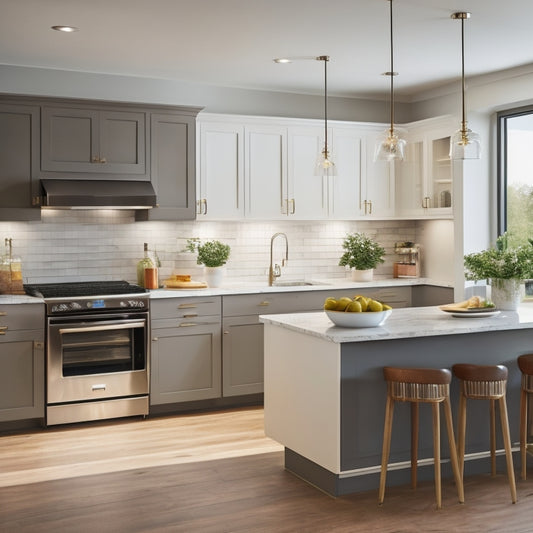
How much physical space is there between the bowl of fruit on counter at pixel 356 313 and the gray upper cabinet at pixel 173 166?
2.33 meters

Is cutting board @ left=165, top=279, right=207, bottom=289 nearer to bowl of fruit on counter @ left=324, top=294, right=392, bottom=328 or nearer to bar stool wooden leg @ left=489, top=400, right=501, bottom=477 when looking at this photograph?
bowl of fruit on counter @ left=324, top=294, right=392, bottom=328

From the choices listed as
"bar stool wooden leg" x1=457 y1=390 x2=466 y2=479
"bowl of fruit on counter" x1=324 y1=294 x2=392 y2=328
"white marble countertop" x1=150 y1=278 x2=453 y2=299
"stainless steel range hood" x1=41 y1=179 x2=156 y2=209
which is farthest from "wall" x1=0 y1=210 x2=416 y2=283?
"bar stool wooden leg" x1=457 y1=390 x2=466 y2=479

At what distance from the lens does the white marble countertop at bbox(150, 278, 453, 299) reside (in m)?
5.93

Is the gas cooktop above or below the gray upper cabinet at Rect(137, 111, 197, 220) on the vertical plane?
below

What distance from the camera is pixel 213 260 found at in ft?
20.7

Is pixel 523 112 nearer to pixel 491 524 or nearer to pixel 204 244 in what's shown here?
pixel 204 244

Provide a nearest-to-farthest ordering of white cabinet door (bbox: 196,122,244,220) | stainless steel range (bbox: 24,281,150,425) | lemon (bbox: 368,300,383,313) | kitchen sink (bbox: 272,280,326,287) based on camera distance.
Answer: lemon (bbox: 368,300,383,313) → stainless steel range (bbox: 24,281,150,425) → white cabinet door (bbox: 196,122,244,220) → kitchen sink (bbox: 272,280,326,287)

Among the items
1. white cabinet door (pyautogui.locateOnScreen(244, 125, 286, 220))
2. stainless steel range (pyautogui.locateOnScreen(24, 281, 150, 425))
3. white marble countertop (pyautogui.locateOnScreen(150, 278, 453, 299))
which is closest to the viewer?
stainless steel range (pyautogui.locateOnScreen(24, 281, 150, 425))

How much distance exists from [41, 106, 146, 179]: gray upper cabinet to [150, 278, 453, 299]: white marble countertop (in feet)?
3.25

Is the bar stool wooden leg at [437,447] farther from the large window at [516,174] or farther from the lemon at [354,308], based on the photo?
the large window at [516,174]

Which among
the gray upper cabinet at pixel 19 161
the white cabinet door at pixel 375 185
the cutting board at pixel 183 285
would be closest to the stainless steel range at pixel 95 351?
the cutting board at pixel 183 285

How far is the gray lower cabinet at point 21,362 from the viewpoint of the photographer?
5.33 m

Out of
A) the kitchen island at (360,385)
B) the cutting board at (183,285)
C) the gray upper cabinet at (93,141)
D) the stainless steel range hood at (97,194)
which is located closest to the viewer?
the kitchen island at (360,385)

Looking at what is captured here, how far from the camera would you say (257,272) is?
684cm
